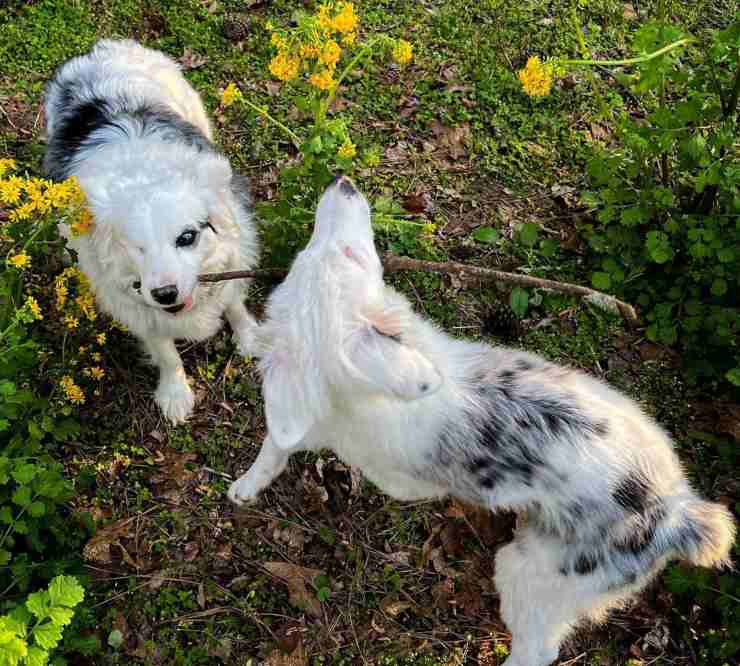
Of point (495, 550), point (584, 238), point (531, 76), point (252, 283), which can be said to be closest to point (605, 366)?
point (584, 238)

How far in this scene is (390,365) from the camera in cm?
235

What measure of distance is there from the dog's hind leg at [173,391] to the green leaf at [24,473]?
1.27 meters

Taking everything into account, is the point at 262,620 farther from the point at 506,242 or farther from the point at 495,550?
the point at 506,242

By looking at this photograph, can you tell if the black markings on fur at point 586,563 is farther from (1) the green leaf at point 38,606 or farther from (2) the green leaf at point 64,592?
(1) the green leaf at point 38,606

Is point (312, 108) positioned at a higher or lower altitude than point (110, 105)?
higher

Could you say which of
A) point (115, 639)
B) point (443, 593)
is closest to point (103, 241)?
point (115, 639)

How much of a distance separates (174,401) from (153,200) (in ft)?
4.90

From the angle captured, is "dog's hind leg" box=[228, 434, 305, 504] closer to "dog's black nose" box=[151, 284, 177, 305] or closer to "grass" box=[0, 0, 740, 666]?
"grass" box=[0, 0, 740, 666]

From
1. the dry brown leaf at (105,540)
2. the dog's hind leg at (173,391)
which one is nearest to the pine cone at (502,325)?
the dog's hind leg at (173,391)

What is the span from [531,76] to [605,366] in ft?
6.97

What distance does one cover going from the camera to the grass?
11.8 ft

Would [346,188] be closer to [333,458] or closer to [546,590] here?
[333,458]

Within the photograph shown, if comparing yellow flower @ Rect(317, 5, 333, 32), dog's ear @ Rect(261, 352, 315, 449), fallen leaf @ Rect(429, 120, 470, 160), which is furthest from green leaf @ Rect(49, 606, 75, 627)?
fallen leaf @ Rect(429, 120, 470, 160)

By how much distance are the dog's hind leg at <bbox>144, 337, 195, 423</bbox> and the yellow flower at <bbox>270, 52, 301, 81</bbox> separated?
5.89 feet
